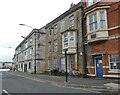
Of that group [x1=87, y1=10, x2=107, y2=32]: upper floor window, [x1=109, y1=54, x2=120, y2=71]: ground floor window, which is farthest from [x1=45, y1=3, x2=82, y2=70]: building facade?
[x1=109, y1=54, x2=120, y2=71]: ground floor window

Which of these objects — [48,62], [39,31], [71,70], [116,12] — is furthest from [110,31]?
[39,31]

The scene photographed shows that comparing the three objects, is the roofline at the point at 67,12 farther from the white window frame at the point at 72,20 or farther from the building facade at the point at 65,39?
the white window frame at the point at 72,20

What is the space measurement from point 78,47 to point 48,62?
12.2 meters

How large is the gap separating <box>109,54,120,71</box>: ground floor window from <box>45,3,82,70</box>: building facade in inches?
248

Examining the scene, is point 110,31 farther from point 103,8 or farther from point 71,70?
point 71,70

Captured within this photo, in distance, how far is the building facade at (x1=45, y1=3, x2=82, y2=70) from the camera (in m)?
28.3

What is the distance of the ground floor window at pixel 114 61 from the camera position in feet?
68.2

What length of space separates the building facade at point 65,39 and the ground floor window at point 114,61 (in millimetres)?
6296

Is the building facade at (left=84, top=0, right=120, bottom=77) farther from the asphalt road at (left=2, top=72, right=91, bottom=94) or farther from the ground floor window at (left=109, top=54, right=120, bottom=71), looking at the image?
the asphalt road at (left=2, top=72, right=91, bottom=94)

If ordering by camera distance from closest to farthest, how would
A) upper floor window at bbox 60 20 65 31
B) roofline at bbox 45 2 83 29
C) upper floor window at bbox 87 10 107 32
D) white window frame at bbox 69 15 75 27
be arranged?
upper floor window at bbox 87 10 107 32, roofline at bbox 45 2 83 29, white window frame at bbox 69 15 75 27, upper floor window at bbox 60 20 65 31

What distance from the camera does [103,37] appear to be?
22031 mm

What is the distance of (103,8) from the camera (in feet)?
73.7

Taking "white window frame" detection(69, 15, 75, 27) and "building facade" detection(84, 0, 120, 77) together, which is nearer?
"building facade" detection(84, 0, 120, 77)

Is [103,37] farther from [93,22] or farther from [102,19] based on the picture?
[93,22]
